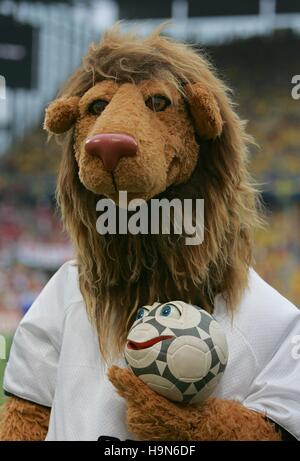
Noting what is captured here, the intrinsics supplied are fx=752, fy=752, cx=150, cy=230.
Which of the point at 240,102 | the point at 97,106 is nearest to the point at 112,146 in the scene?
the point at 97,106

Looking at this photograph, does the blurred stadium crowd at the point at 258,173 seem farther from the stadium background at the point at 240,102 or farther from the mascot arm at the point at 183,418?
the mascot arm at the point at 183,418

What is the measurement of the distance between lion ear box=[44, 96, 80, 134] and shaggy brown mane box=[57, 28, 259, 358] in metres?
0.02

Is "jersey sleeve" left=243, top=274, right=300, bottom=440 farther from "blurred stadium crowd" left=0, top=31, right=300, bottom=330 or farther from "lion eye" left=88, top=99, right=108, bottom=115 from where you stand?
"blurred stadium crowd" left=0, top=31, right=300, bottom=330

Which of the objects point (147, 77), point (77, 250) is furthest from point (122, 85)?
point (77, 250)

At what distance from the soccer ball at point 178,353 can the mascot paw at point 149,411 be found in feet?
0.03

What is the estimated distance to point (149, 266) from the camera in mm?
984

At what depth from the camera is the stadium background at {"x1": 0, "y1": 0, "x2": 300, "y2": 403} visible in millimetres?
6922

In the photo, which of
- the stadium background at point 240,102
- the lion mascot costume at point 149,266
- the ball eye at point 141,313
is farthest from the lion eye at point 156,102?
the stadium background at point 240,102

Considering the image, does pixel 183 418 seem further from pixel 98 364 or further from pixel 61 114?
pixel 61 114

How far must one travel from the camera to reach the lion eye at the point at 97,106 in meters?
0.97

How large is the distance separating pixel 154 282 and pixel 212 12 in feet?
24.3

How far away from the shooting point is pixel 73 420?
0.97 meters

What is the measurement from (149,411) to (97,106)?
389mm

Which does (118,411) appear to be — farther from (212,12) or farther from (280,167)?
(212,12)
